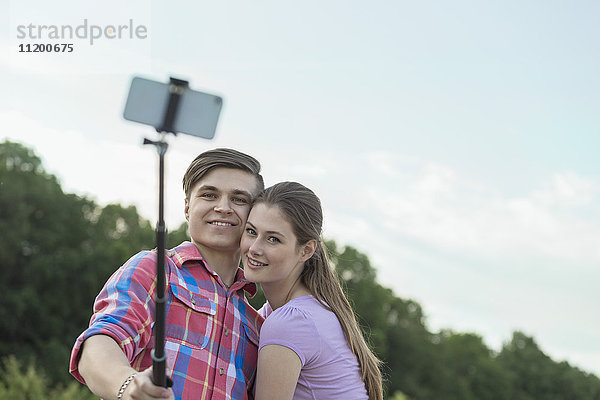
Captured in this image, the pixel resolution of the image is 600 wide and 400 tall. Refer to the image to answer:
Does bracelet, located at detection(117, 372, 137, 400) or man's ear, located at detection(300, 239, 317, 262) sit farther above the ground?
man's ear, located at detection(300, 239, 317, 262)

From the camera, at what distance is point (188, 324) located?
182 inches

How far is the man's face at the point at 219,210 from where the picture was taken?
206 inches

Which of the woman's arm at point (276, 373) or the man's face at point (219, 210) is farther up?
the man's face at point (219, 210)

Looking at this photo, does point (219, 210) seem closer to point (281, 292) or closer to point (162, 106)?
point (281, 292)

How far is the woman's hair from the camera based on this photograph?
210 inches

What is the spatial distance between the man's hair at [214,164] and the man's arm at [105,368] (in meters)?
1.70

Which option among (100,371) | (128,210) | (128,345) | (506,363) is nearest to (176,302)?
(128,345)

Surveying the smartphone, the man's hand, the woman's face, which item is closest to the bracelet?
the man's hand

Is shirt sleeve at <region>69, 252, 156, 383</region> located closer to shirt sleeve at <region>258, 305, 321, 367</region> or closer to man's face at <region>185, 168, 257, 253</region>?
man's face at <region>185, 168, 257, 253</region>

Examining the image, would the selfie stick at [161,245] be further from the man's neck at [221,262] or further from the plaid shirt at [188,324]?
the man's neck at [221,262]

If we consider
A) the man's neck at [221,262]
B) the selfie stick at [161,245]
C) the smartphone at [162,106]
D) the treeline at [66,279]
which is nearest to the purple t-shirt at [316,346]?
the man's neck at [221,262]

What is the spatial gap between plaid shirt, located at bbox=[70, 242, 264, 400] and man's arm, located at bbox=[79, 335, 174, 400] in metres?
0.07

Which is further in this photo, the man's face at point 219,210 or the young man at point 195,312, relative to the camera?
the man's face at point 219,210

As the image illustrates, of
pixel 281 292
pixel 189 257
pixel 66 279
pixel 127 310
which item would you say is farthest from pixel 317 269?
pixel 66 279
